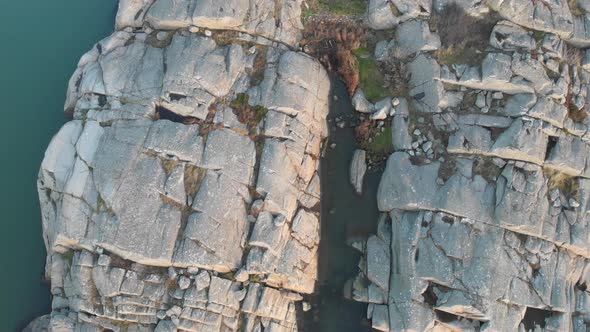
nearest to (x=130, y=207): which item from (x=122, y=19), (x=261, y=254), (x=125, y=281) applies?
(x=125, y=281)

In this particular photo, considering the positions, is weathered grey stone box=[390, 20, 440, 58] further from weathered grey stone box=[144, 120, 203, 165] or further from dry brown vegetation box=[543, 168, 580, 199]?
weathered grey stone box=[144, 120, 203, 165]

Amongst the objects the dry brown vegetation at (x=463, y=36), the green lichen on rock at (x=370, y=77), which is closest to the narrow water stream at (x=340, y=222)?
the green lichen on rock at (x=370, y=77)

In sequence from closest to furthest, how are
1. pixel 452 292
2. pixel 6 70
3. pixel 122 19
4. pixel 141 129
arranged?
pixel 452 292, pixel 141 129, pixel 122 19, pixel 6 70

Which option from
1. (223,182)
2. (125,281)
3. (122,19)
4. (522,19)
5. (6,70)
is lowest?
(125,281)

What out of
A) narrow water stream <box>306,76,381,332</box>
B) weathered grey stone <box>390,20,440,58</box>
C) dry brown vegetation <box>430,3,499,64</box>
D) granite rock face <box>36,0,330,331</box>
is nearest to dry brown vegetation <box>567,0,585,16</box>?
dry brown vegetation <box>430,3,499,64</box>

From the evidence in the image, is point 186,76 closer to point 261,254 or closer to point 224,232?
point 224,232

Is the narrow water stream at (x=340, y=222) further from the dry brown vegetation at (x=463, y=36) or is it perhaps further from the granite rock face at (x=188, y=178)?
the dry brown vegetation at (x=463, y=36)

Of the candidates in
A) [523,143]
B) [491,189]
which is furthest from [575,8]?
[491,189]
